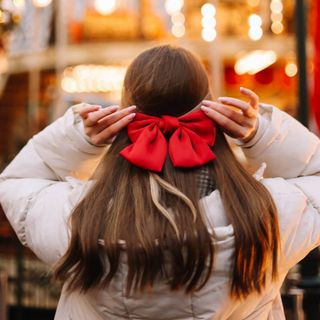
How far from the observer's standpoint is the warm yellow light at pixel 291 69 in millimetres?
15609

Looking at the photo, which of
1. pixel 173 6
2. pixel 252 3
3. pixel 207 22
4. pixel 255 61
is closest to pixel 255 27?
pixel 252 3

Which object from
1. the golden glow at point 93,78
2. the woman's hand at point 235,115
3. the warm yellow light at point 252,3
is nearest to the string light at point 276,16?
the warm yellow light at point 252,3

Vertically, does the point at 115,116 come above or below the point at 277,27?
above

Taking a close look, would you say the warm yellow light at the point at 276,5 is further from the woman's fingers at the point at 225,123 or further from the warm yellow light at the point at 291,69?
the woman's fingers at the point at 225,123

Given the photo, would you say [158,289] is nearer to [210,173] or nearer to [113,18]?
[210,173]

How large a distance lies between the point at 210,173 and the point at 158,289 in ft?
1.18

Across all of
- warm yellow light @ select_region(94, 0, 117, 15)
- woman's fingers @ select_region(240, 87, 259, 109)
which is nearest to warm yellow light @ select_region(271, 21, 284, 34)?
warm yellow light @ select_region(94, 0, 117, 15)

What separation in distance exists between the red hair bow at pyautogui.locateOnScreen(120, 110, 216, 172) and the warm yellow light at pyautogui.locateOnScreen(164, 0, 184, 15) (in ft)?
44.9

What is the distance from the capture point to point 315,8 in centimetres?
674

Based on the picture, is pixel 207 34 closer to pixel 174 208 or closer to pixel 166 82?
pixel 166 82

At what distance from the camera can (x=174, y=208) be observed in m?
1.99

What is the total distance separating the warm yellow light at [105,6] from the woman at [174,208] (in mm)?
13719

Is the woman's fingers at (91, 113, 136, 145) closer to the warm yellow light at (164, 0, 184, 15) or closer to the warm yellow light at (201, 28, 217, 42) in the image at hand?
the warm yellow light at (201, 28, 217, 42)

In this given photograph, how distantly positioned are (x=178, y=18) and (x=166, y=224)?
13874 millimetres
